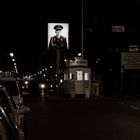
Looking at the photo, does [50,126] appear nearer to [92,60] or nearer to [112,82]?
[112,82]

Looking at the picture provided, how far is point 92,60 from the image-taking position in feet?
327

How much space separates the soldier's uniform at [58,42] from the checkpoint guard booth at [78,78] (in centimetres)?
982

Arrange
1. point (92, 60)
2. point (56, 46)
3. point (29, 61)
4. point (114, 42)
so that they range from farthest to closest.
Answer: point (29, 61), point (114, 42), point (92, 60), point (56, 46)

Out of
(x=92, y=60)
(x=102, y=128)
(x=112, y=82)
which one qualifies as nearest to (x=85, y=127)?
(x=102, y=128)

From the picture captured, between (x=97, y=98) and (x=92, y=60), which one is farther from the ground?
→ (x=92, y=60)

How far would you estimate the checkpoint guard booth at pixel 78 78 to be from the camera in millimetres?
40531

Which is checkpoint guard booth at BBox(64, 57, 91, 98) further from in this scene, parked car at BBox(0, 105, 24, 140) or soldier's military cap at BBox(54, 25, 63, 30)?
parked car at BBox(0, 105, 24, 140)

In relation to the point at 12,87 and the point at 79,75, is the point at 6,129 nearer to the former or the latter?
the point at 12,87

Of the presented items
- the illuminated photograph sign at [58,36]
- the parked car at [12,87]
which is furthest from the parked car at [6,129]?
the illuminated photograph sign at [58,36]

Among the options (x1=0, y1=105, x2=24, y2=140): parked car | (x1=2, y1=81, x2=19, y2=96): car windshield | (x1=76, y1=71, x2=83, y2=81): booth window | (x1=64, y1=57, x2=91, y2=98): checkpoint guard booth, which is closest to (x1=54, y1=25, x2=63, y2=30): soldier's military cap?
(x1=64, y1=57, x2=91, y2=98): checkpoint guard booth

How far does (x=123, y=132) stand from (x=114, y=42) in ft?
305

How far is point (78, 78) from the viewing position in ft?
135

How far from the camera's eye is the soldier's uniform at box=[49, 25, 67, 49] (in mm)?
51094

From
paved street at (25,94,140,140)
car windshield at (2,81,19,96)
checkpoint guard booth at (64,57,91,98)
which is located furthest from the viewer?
checkpoint guard booth at (64,57,91,98)
